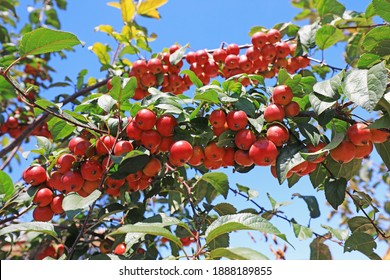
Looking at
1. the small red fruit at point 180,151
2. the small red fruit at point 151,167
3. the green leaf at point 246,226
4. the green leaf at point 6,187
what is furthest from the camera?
the green leaf at point 6,187

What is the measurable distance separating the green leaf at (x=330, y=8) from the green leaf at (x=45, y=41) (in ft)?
5.08

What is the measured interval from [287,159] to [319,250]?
0.69 m

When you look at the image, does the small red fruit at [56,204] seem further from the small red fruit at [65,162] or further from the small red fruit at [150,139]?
the small red fruit at [150,139]

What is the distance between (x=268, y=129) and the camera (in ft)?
4.29

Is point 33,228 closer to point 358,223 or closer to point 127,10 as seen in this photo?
point 358,223

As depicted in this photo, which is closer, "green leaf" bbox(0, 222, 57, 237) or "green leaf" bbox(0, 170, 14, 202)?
"green leaf" bbox(0, 222, 57, 237)

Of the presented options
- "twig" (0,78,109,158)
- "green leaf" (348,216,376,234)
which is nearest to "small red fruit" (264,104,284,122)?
"green leaf" (348,216,376,234)

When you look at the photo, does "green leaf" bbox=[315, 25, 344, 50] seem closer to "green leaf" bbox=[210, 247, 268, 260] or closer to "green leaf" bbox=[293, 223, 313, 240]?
"green leaf" bbox=[293, 223, 313, 240]

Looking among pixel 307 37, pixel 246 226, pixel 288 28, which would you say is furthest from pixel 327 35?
pixel 246 226

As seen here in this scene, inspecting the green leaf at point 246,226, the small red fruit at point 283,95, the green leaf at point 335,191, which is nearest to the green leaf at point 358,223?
the green leaf at point 335,191

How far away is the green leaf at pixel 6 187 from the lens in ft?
5.09

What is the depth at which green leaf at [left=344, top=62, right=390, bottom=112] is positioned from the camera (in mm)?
1078

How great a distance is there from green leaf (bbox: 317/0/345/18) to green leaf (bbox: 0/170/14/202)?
1.85 meters

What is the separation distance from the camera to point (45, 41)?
1.27 meters
